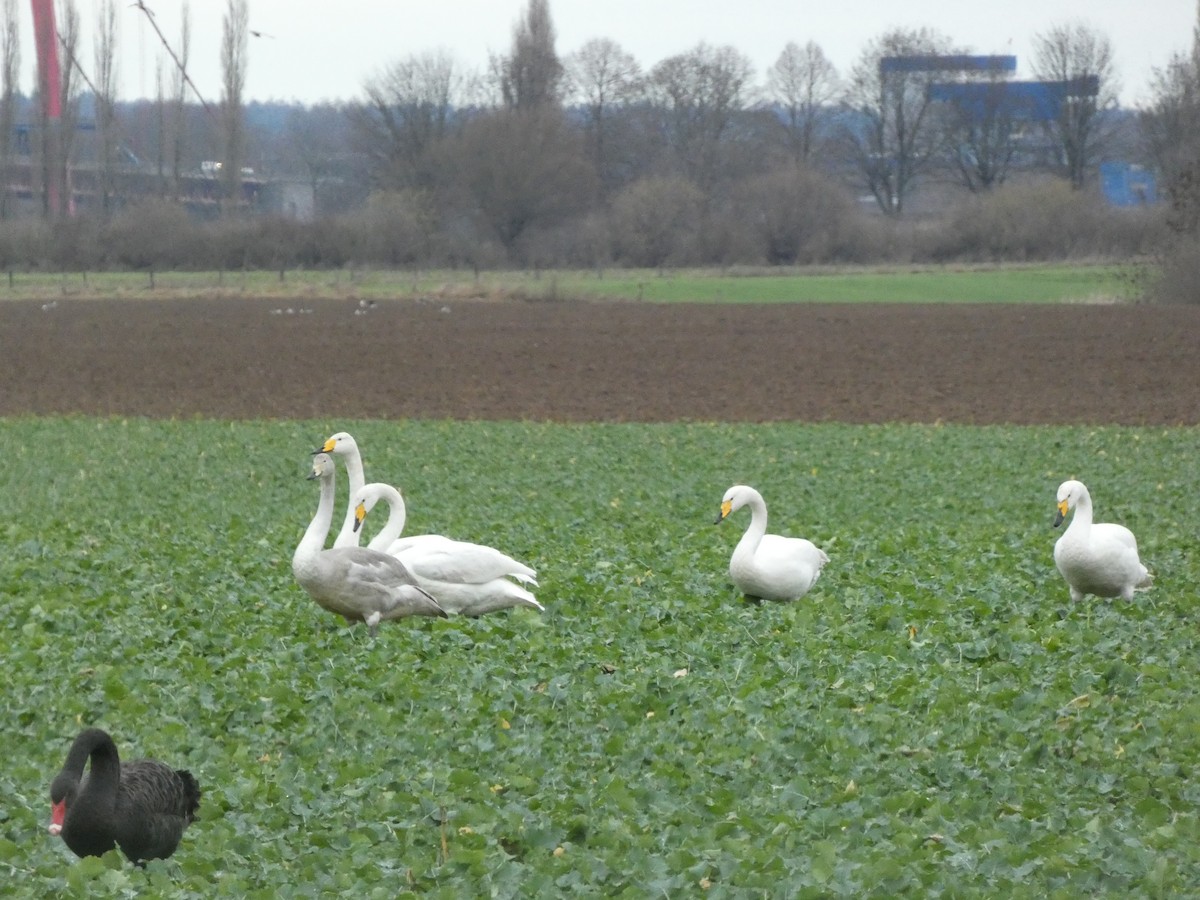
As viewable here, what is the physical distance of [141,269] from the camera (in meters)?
72.1

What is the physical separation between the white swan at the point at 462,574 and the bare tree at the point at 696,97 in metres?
89.9

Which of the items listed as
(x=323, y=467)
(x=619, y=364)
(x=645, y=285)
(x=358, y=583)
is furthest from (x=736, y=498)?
(x=645, y=285)

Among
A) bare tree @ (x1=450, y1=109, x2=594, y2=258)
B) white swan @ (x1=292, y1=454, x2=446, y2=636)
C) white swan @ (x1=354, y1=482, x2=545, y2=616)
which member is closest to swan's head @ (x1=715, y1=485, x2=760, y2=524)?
white swan @ (x1=354, y1=482, x2=545, y2=616)

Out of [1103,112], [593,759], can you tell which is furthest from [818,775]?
[1103,112]

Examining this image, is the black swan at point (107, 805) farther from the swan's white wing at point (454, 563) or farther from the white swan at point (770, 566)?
the white swan at point (770, 566)

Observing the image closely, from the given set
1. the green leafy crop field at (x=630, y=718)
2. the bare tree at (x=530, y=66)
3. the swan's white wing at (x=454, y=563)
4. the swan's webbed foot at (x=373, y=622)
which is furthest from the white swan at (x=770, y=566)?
the bare tree at (x=530, y=66)

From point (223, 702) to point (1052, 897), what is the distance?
13.8 feet

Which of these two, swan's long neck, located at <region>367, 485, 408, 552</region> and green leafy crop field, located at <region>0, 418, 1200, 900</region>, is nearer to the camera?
green leafy crop field, located at <region>0, 418, 1200, 900</region>

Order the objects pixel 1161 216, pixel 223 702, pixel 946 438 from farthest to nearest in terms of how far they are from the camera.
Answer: pixel 1161 216, pixel 946 438, pixel 223 702

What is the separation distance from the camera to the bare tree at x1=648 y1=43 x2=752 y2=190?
324 feet

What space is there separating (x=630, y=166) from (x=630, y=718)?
307ft

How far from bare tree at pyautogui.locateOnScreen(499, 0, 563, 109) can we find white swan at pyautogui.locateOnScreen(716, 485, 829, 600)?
277ft

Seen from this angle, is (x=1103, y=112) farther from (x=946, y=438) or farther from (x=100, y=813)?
(x=100, y=813)

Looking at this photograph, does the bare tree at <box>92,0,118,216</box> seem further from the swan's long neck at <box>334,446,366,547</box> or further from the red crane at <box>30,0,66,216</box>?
the swan's long neck at <box>334,446,366,547</box>
